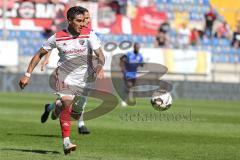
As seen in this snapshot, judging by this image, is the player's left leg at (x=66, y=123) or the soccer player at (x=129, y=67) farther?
the soccer player at (x=129, y=67)

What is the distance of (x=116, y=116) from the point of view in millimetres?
20781

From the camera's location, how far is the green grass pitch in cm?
1120

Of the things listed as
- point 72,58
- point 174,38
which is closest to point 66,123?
point 72,58

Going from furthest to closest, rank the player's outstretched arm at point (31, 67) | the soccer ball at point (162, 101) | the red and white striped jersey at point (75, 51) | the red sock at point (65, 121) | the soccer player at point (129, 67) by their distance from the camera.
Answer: the soccer player at point (129, 67) → the soccer ball at point (162, 101) → the red and white striped jersey at point (75, 51) → the red sock at point (65, 121) → the player's outstretched arm at point (31, 67)

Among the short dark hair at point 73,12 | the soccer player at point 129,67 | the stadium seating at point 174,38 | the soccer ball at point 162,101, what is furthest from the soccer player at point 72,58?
the stadium seating at point 174,38

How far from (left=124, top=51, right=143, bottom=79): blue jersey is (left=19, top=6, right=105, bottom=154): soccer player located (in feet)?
50.1

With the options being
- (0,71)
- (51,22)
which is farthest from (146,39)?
(0,71)

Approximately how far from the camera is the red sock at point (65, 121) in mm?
11008

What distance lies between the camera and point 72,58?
38.1ft

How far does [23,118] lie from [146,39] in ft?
62.0

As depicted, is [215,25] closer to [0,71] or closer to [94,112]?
[0,71]

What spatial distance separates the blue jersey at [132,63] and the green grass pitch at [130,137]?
472 cm

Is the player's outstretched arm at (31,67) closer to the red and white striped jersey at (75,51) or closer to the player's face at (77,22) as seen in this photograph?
the red and white striped jersey at (75,51)

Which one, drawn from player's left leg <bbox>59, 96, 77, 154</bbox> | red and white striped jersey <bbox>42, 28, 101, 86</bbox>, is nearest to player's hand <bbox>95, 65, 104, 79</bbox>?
red and white striped jersey <bbox>42, 28, 101, 86</bbox>
